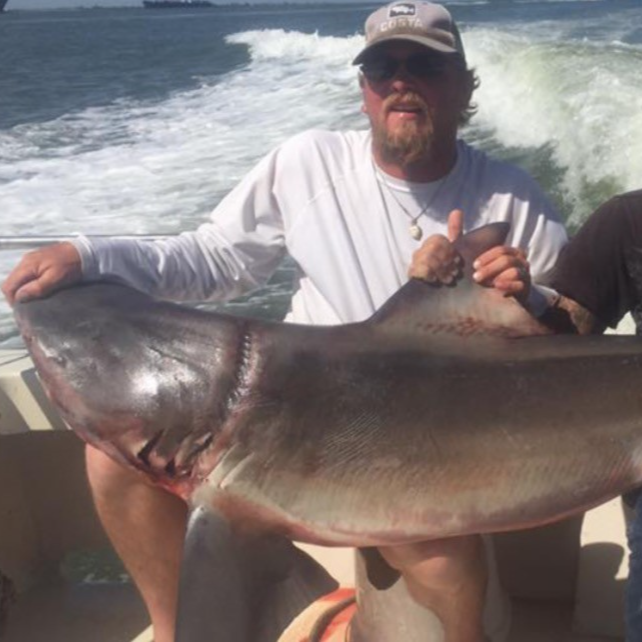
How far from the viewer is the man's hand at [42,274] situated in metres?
2.49

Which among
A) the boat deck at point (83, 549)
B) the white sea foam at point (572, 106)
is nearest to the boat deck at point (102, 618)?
the boat deck at point (83, 549)

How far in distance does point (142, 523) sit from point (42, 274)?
1.94 feet

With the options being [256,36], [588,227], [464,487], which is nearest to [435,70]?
[588,227]

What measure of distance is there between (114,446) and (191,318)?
29cm

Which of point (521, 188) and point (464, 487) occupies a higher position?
point (521, 188)

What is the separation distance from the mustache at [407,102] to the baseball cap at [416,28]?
123mm

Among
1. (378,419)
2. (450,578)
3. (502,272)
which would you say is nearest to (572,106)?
(502,272)

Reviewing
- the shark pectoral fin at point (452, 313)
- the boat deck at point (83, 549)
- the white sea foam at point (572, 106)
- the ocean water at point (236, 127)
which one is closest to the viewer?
the shark pectoral fin at point (452, 313)

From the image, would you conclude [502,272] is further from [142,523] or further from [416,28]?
[142,523]

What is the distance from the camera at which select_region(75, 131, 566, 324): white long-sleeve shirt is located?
9.40 ft

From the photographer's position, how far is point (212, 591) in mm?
2117

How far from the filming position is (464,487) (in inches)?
84.7

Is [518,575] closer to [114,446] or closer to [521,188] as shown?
[521,188]

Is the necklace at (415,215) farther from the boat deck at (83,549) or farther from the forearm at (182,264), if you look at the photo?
the boat deck at (83,549)
